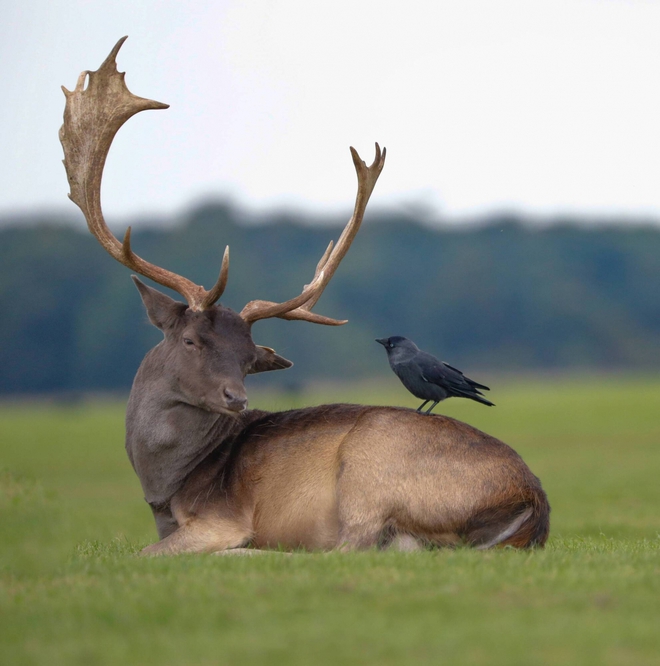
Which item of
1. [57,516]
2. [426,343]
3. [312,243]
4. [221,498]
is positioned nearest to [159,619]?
[221,498]

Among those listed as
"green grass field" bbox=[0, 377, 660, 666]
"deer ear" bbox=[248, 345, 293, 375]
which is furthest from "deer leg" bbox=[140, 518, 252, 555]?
"deer ear" bbox=[248, 345, 293, 375]

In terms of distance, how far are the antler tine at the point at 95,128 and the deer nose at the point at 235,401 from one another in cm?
191

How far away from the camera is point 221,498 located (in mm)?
9148

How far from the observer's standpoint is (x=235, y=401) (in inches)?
340

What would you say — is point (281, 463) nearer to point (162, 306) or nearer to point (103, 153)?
point (162, 306)

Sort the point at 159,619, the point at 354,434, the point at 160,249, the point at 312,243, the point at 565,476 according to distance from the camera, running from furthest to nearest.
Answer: the point at 312,243
the point at 160,249
the point at 565,476
the point at 354,434
the point at 159,619

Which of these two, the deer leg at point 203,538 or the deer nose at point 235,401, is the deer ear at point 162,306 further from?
the deer leg at point 203,538

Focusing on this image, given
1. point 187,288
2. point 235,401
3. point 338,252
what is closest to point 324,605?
point 235,401

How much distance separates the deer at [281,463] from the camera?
27.7ft

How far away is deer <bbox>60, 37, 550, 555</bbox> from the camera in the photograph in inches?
333

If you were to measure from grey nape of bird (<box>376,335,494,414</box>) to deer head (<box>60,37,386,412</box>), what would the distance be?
1.04 m

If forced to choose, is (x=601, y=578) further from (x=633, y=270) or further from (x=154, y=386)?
(x=633, y=270)

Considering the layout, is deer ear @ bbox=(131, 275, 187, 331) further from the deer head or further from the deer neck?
the deer neck

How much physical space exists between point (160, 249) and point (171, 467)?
12672 cm
